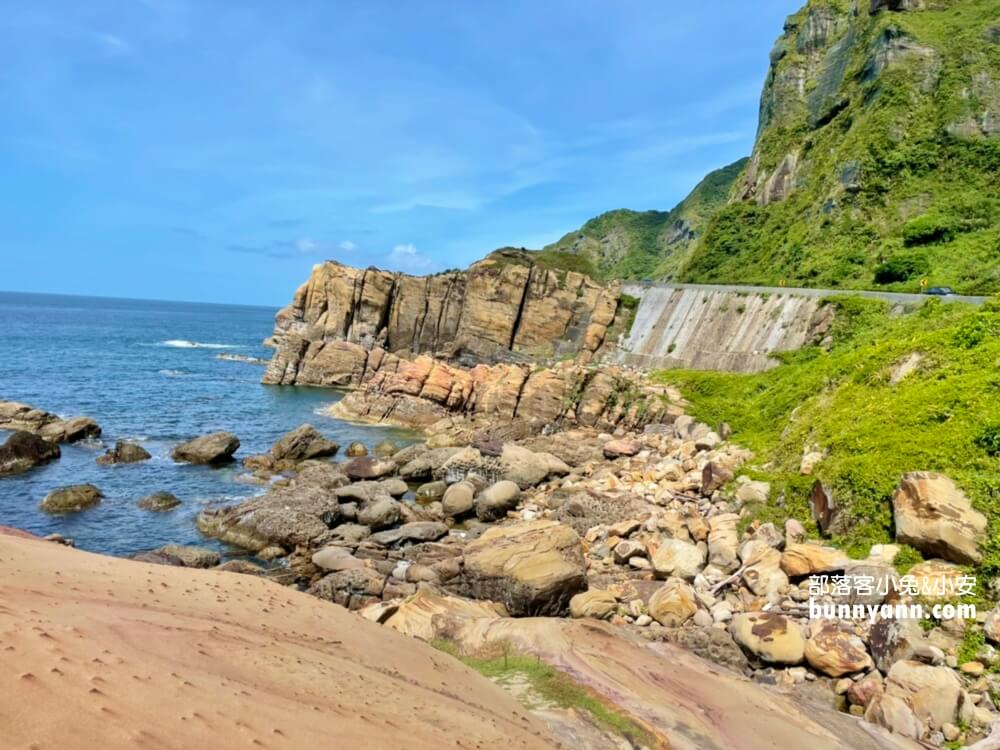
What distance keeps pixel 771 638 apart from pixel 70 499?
84.1 ft

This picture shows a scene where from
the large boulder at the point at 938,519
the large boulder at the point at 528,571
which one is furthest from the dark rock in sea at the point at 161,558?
the large boulder at the point at 938,519

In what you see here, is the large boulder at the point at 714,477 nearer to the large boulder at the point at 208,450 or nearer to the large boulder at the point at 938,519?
the large boulder at the point at 938,519

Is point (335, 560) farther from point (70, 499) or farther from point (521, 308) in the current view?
point (521, 308)

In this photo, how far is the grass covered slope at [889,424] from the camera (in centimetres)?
1455

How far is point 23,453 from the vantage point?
1166 inches

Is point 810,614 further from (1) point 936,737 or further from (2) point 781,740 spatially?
(2) point 781,740

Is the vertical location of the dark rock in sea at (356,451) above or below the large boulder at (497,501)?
below

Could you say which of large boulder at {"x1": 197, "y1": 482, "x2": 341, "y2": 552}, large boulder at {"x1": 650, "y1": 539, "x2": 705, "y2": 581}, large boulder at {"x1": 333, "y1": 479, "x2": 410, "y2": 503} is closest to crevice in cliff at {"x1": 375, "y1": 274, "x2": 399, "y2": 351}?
large boulder at {"x1": 333, "y1": 479, "x2": 410, "y2": 503}

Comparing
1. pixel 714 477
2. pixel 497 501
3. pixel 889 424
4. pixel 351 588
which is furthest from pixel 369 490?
pixel 889 424

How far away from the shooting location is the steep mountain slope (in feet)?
421

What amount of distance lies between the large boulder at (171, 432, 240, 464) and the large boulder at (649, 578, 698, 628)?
25633mm

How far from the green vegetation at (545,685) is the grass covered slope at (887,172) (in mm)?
33743

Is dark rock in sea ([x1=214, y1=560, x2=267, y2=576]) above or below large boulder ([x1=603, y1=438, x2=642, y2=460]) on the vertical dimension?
below

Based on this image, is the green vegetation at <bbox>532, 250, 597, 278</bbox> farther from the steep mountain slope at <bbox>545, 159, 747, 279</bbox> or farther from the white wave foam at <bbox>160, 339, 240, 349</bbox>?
the white wave foam at <bbox>160, 339, 240, 349</bbox>
